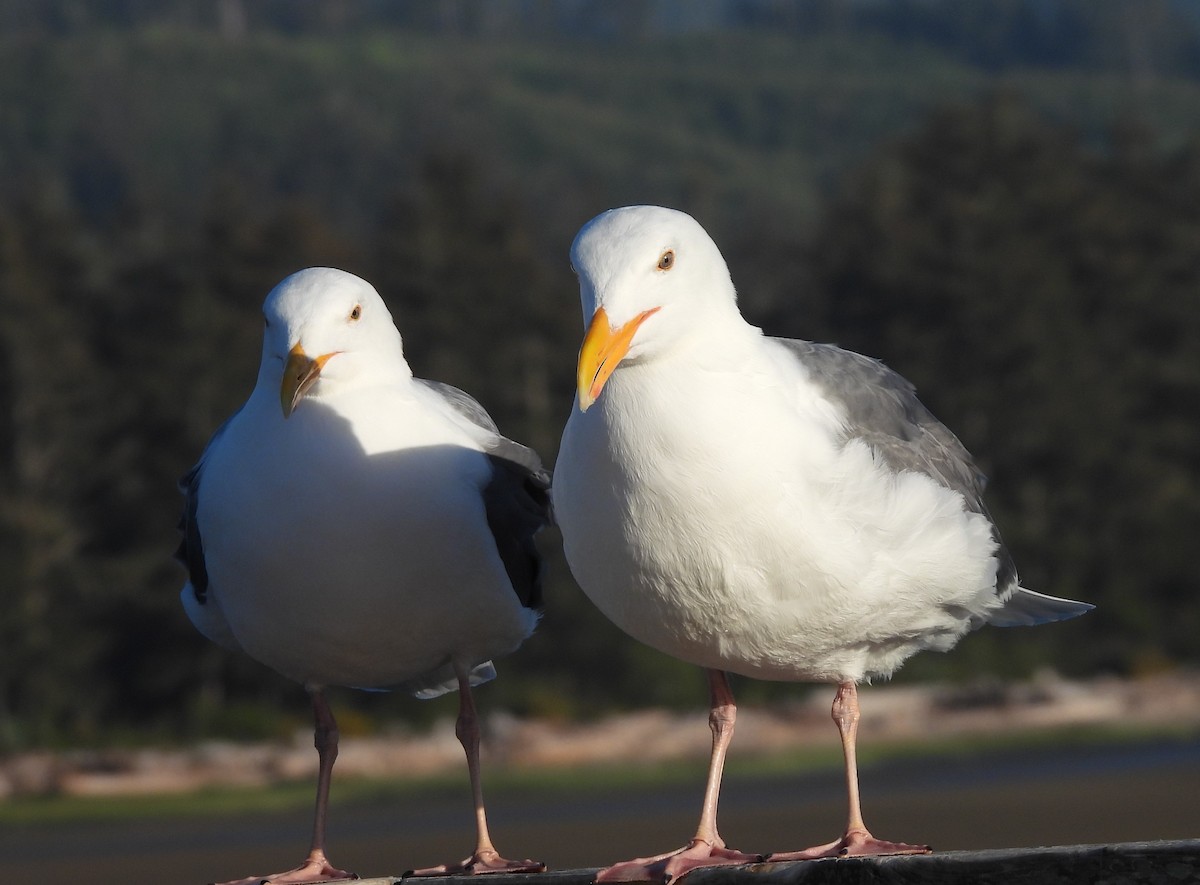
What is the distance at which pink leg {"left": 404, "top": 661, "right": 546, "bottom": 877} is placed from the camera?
5594 mm

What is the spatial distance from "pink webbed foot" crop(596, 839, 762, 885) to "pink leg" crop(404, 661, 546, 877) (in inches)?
16.8

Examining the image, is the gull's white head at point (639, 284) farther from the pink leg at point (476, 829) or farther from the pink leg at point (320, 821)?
the pink leg at point (320, 821)

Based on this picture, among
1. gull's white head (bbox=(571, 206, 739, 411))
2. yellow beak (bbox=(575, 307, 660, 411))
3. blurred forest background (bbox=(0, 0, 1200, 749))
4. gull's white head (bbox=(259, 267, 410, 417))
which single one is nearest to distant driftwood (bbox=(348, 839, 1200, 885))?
yellow beak (bbox=(575, 307, 660, 411))

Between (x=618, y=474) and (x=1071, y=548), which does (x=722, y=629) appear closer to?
(x=618, y=474)

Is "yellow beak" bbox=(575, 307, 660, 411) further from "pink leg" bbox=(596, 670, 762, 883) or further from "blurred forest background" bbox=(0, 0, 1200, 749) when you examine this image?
"blurred forest background" bbox=(0, 0, 1200, 749)

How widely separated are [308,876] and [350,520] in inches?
42.8

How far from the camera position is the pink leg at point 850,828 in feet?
16.2

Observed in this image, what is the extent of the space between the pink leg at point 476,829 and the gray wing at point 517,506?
380 millimetres

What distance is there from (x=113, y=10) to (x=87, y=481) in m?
133

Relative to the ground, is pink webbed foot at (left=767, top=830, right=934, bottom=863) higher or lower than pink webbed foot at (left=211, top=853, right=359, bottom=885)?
lower

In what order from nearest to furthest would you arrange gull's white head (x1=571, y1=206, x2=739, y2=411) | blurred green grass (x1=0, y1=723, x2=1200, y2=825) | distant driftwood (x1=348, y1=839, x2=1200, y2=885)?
1. distant driftwood (x1=348, y1=839, x2=1200, y2=885)
2. gull's white head (x1=571, y1=206, x2=739, y2=411)
3. blurred green grass (x1=0, y1=723, x2=1200, y2=825)

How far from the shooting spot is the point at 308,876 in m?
Result: 6.04

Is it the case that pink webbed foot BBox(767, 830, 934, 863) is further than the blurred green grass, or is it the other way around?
the blurred green grass

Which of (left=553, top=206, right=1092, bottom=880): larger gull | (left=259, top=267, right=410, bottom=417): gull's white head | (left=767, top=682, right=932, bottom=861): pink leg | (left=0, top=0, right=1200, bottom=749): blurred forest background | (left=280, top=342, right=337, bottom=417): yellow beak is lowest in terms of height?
(left=767, top=682, right=932, bottom=861): pink leg
